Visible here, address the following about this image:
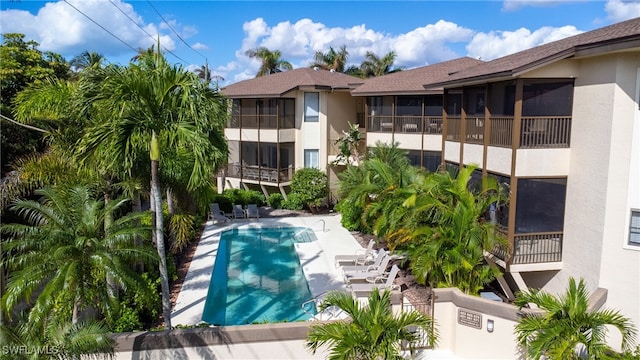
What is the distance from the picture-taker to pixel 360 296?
14.3m

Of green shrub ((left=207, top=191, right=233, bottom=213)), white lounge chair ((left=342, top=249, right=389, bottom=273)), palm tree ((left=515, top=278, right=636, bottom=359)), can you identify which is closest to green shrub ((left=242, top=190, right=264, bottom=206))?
green shrub ((left=207, top=191, right=233, bottom=213))

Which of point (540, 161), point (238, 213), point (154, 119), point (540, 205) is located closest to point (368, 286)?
point (540, 205)

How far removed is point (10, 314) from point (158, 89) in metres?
5.28

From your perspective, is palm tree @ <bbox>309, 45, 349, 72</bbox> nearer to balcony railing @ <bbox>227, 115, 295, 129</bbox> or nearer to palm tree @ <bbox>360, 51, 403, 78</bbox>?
palm tree @ <bbox>360, 51, 403, 78</bbox>

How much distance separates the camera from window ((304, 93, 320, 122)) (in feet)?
94.2

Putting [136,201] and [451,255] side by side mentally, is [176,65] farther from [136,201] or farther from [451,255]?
[451,255]

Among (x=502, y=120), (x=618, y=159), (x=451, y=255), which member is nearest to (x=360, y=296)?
(x=451, y=255)

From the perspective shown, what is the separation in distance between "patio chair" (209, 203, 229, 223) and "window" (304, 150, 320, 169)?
6.62 m

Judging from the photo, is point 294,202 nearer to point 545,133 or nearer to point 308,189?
point 308,189

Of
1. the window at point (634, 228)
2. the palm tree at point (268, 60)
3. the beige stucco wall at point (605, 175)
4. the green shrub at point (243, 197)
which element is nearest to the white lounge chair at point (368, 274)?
the beige stucco wall at point (605, 175)

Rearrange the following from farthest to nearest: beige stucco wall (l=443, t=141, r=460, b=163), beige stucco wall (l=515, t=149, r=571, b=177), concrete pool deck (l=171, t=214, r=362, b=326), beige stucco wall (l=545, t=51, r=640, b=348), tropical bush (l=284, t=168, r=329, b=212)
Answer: tropical bush (l=284, t=168, r=329, b=212), beige stucco wall (l=443, t=141, r=460, b=163), concrete pool deck (l=171, t=214, r=362, b=326), beige stucco wall (l=515, t=149, r=571, b=177), beige stucco wall (l=545, t=51, r=640, b=348)

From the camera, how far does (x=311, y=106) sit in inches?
1136

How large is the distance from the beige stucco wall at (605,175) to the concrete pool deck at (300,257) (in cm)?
787

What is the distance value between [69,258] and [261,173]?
21528mm
